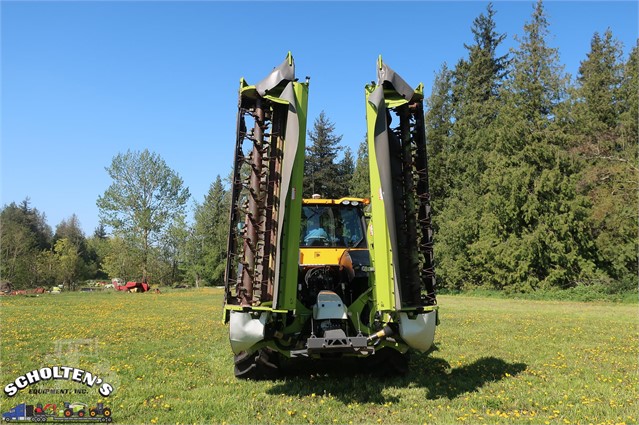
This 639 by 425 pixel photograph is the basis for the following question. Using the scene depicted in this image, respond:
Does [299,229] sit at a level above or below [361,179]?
below

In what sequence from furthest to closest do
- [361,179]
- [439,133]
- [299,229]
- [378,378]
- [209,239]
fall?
[209,239]
[361,179]
[439,133]
[378,378]
[299,229]

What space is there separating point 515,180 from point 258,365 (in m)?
27.4

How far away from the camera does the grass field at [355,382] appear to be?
486 centimetres

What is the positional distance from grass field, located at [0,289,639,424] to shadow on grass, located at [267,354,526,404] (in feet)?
0.05

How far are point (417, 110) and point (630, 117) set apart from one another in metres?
29.4

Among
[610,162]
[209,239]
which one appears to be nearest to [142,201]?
[209,239]

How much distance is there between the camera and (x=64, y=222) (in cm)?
9956

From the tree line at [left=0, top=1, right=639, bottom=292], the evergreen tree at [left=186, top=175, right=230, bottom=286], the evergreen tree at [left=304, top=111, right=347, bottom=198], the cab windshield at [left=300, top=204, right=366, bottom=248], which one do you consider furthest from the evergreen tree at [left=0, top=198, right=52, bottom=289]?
Result: the cab windshield at [left=300, top=204, right=366, bottom=248]

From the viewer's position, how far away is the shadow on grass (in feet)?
18.6

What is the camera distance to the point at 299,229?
543 cm

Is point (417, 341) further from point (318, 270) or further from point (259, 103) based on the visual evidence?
point (259, 103)

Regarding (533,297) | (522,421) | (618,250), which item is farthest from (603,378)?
(618,250)

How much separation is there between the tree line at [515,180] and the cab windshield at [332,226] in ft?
78.8

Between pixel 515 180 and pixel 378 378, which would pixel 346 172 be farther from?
pixel 378 378
